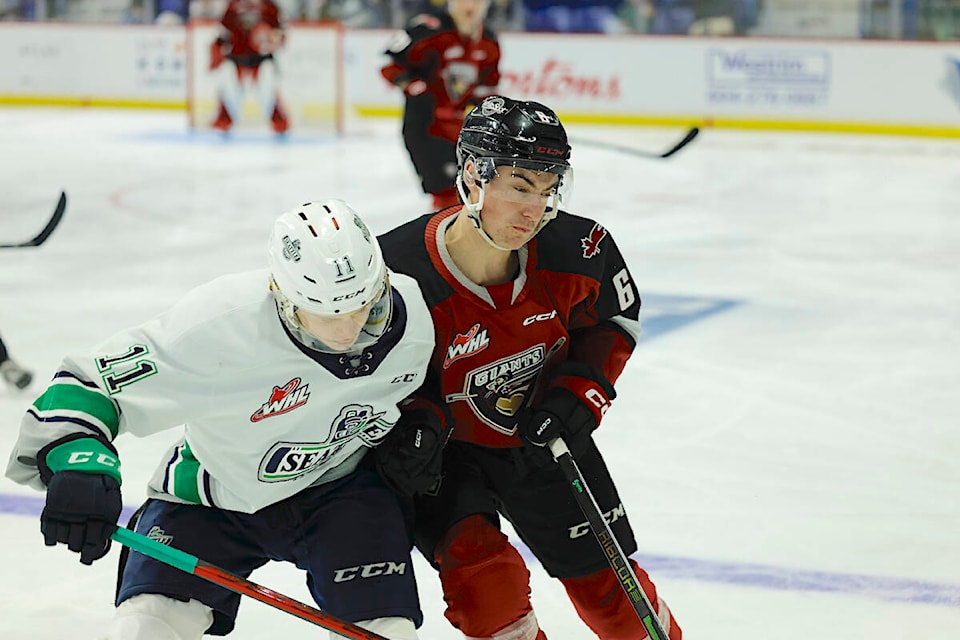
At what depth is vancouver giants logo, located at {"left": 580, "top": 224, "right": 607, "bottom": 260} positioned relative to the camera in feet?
7.72

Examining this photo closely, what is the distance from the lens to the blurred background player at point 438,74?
6.20 meters

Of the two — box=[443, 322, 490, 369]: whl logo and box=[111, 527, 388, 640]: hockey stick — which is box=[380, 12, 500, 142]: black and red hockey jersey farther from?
box=[111, 527, 388, 640]: hockey stick

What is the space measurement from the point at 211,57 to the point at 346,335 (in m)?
10.6

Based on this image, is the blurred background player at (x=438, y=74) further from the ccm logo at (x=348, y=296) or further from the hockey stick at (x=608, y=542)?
the ccm logo at (x=348, y=296)

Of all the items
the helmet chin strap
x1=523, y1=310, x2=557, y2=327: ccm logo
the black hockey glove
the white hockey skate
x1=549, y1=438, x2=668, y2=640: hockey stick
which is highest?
the helmet chin strap

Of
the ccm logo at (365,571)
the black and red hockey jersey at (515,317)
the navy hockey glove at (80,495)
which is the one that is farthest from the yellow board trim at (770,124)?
the navy hockey glove at (80,495)

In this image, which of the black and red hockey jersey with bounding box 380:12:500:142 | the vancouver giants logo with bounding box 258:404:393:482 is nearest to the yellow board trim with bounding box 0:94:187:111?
the black and red hockey jersey with bounding box 380:12:500:142

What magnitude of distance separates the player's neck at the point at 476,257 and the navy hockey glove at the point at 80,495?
2.12ft

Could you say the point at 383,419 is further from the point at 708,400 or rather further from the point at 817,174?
the point at 817,174

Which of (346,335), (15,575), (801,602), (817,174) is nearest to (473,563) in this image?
(346,335)

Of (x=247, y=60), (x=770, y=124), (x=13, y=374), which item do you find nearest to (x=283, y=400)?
(x=13, y=374)

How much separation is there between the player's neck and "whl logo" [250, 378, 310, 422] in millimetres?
370

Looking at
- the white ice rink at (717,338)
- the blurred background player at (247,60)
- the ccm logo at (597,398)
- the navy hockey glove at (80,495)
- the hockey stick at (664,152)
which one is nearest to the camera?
the navy hockey glove at (80,495)

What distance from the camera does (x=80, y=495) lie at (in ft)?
6.03
